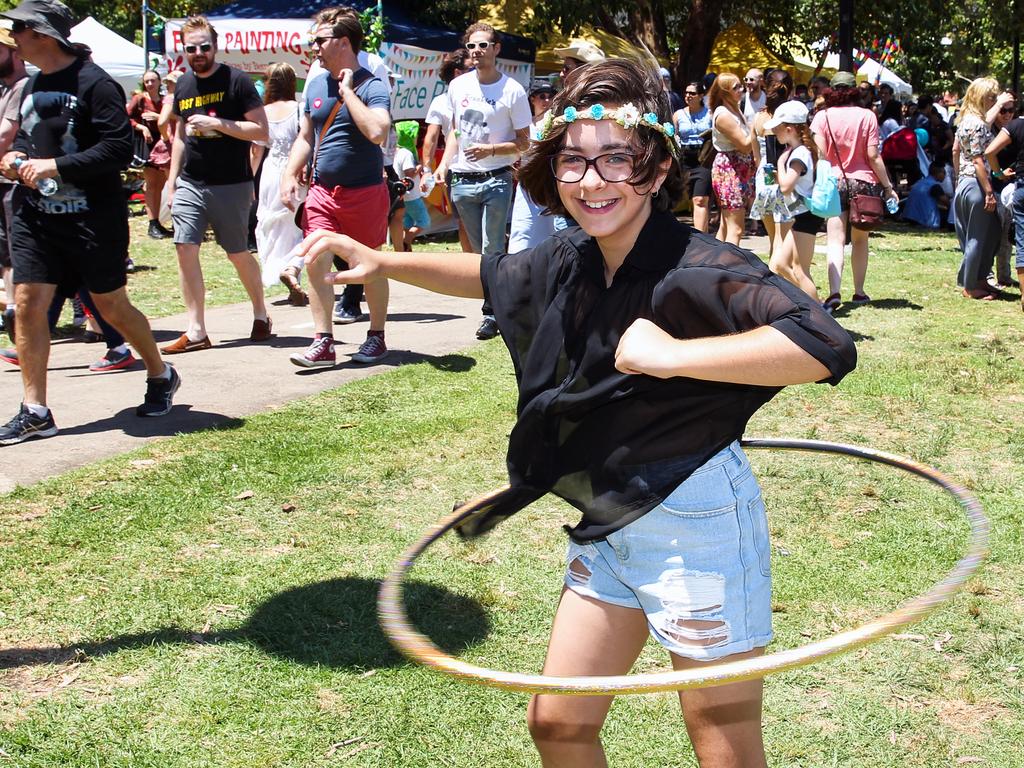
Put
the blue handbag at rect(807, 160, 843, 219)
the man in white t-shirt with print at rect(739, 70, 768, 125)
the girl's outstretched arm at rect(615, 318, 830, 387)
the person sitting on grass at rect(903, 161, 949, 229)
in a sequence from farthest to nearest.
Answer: the person sitting on grass at rect(903, 161, 949, 229), the man in white t-shirt with print at rect(739, 70, 768, 125), the blue handbag at rect(807, 160, 843, 219), the girl's outstretched arm at rect(615, 318, 830, 387)

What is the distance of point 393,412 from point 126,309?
1623mm

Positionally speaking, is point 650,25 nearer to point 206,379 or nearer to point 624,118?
point 206,379

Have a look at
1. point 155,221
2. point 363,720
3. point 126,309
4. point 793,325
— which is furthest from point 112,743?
point 155,221

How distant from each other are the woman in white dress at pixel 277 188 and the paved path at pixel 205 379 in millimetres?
353

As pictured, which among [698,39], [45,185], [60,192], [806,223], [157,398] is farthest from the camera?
[698,39]

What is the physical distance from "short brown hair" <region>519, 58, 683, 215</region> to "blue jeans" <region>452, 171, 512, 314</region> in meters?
6.06

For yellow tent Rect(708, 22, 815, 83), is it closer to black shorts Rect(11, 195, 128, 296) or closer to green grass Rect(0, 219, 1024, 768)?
green grass Rect(0, 219, 1024, 768)

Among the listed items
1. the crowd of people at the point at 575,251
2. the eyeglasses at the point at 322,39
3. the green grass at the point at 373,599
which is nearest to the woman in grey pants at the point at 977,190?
the crowd of people at the point at 575,251

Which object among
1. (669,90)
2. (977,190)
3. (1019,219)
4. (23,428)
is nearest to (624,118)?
(669,90)

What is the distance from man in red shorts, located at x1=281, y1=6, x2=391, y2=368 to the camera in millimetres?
7289

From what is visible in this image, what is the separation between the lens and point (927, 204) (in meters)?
18.1

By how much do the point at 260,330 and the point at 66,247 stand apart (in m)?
2.73

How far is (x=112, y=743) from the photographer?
3270 millimetres

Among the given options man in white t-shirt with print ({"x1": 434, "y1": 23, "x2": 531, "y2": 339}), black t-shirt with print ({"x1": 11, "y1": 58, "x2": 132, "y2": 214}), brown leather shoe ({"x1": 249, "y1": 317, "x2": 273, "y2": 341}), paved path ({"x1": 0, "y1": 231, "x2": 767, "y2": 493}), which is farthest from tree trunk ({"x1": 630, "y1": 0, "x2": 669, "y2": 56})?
black t-shirt with print ({"x1": 11, "y1": 58, "x2": 132, "y2": 214})
